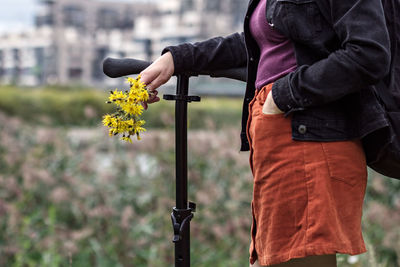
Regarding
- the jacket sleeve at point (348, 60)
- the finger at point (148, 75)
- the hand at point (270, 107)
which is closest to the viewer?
the jacket sleeve at point (348, 60)

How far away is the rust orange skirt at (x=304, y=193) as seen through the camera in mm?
1219

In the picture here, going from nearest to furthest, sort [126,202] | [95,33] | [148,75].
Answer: [148,75] < [126,202] < [95,33]

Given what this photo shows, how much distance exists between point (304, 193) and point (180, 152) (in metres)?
0.38

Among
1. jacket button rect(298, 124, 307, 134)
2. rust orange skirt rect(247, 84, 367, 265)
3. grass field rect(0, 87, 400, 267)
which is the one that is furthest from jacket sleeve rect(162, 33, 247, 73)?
grass field rect(0, 87, 400, 267)

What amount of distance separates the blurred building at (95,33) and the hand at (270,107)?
1550 centimetres

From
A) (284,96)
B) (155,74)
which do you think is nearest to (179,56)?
(155,74)

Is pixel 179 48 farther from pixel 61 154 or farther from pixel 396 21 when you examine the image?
pixel 61 154

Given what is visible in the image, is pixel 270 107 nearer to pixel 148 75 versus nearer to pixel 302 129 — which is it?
pixel 302 129

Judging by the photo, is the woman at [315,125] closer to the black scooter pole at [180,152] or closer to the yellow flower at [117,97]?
the black scooter pole at [180,152]

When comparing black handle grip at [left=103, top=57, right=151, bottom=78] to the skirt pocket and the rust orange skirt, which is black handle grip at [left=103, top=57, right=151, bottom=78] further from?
the skirt pocket

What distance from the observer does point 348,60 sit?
1.15m

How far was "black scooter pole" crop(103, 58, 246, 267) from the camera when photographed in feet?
4.71

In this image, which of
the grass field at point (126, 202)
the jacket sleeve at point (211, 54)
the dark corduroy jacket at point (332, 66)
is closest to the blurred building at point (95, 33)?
the grass field at point (126, 202)

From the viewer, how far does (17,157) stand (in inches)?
144
